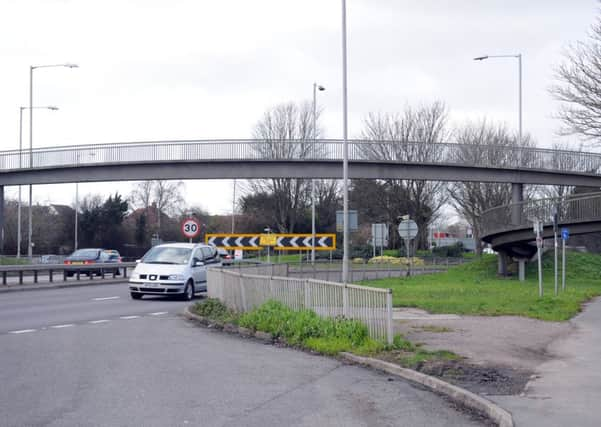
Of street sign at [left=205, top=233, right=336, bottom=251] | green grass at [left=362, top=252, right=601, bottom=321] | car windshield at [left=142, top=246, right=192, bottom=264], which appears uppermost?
street sign at [left=205, top=233, right=336, bottom=251]

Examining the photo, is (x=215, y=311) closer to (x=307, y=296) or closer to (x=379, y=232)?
(x=307, y=296)

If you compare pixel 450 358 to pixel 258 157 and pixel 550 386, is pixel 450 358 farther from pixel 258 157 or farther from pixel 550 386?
pixel 258 157

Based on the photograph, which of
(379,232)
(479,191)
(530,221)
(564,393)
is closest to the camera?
(564,393)

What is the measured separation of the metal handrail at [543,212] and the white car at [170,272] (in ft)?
48.5

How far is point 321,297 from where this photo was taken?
13.4 meters

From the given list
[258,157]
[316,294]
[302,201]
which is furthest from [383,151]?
[316,294]

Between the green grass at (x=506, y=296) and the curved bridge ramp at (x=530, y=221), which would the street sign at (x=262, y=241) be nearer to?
the green grass at (x=506, y=296)

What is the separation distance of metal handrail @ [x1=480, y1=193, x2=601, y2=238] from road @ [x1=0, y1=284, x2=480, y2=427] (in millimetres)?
21572

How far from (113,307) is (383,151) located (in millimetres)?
26454

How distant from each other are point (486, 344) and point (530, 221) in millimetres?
22195

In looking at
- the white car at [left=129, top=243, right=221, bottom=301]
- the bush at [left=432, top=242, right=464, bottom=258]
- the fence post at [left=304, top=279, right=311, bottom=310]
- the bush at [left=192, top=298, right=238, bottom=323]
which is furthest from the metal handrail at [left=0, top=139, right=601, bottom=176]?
the bush at [left=432, top=242, right=464, bottom=258]

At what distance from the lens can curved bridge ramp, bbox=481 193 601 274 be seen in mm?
32375

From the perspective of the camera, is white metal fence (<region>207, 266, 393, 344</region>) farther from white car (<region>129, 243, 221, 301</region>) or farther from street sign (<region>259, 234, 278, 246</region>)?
street sign (<region>259, 234, 278, 246</region>)

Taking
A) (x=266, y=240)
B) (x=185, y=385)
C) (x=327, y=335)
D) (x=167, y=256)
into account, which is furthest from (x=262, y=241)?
(x=185, y=385)
